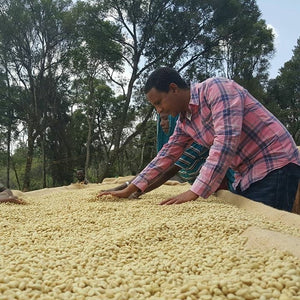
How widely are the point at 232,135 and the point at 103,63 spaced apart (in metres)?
11.8

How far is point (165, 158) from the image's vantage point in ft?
9.36

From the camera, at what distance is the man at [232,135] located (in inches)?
83.4

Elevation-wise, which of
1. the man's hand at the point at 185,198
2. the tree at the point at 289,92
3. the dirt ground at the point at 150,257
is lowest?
the dirt ground at the point at 150,257

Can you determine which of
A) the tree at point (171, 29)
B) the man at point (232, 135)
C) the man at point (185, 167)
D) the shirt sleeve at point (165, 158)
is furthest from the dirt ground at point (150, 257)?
the tree at point (171, 29)

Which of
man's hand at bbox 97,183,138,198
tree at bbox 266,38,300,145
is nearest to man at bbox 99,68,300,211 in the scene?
man's hand at bbox 97,183,138,198

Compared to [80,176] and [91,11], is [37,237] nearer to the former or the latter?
[80,176]

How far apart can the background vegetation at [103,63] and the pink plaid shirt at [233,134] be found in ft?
30.1

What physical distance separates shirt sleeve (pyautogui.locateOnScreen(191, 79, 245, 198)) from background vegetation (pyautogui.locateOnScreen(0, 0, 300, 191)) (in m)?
9.41

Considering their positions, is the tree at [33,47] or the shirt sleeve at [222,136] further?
the tree at [33,47]

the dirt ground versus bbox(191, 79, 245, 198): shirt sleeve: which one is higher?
bbox(191, 79, 245, 198): shirt sleeve

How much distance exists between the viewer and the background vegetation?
11664 mm

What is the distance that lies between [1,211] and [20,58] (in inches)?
482

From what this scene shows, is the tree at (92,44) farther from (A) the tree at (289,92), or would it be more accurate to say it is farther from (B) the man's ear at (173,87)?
(B) the man's ear at (173,87)

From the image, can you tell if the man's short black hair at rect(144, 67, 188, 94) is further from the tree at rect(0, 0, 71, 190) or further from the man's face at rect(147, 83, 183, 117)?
the tree at rect(0, 0, 71, 190)
